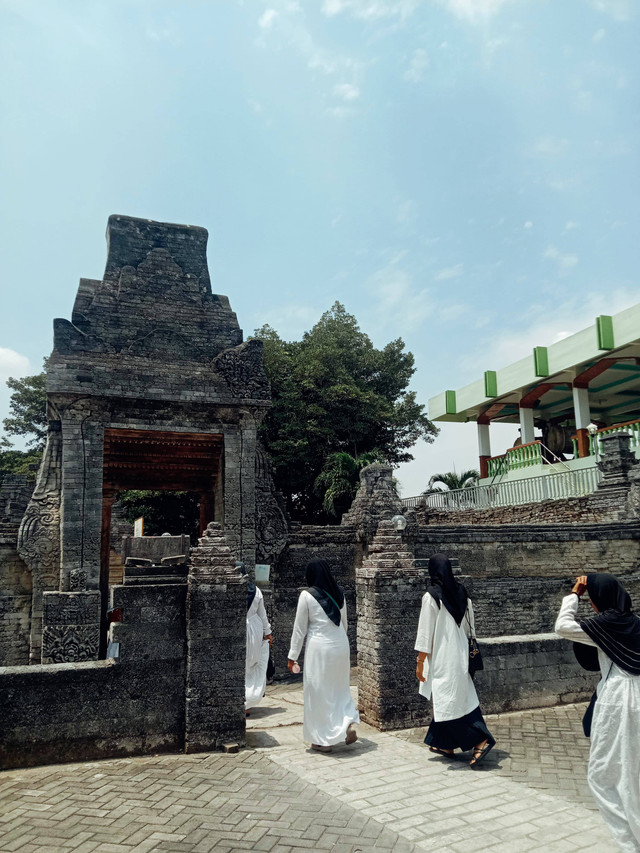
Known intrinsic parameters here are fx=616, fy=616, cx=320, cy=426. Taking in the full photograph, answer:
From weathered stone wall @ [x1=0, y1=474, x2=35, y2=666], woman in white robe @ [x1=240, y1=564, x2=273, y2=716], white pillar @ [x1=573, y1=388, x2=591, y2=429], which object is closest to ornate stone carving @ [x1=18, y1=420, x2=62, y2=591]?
weathered stone wall @ [x1=0, y1=474, x2=35, y2=666]

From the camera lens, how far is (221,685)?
5738 millimetres

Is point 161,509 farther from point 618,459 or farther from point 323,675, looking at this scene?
point 323,675

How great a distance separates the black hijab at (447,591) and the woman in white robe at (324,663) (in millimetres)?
1018

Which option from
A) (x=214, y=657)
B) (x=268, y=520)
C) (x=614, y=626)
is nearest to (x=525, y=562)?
(x=268, y=520)

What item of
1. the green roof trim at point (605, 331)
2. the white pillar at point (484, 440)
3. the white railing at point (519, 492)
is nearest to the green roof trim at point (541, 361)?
the green roof trim at point (605, 331)

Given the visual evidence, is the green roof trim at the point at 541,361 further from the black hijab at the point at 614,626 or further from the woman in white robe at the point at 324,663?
the black hijab at the point at 614,626

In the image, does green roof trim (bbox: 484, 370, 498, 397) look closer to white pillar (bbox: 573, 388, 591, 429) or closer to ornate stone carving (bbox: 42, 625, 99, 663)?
white pillar (bbox: 573, 388, 591, 429)

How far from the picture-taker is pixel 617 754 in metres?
3.69

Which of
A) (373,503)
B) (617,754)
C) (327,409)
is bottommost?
(617,754)

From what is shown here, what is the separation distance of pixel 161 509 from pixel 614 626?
1983 centimetres

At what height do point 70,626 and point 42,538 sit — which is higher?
point 42,538

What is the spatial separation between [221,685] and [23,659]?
6.14m

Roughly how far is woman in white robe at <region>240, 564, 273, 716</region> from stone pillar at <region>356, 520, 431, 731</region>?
5.14 ft

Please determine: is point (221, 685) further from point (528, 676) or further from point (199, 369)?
point (199, 369)
